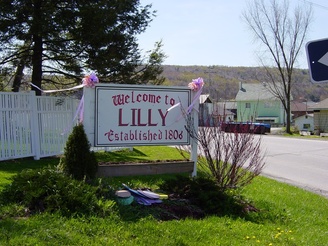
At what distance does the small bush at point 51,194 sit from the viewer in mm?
4672

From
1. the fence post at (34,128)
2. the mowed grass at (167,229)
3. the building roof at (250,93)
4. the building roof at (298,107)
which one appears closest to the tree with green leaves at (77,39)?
the fence post at (34,128)

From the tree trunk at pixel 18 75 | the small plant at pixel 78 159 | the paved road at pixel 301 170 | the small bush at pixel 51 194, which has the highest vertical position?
the tree trunk at pixel 18 75

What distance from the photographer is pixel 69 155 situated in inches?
218

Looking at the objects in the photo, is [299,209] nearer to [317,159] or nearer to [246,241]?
[246,241]

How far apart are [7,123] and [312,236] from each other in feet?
26.0

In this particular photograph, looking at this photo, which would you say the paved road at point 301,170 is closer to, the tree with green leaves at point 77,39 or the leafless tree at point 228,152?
the leafless tree at point 228,152

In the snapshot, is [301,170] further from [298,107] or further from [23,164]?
[298,107]

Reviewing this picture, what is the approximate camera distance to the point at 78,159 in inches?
217

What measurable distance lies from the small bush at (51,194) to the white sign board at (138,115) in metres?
1.33

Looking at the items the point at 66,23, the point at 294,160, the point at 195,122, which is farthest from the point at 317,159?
the point at 66,23

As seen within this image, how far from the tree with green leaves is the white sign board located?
523cm

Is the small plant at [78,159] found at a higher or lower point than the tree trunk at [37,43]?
lower

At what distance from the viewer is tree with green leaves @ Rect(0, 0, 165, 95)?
11.0 metres

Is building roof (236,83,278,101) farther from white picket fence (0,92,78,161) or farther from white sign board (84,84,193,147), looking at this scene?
white sign board (84,84,193,147)
